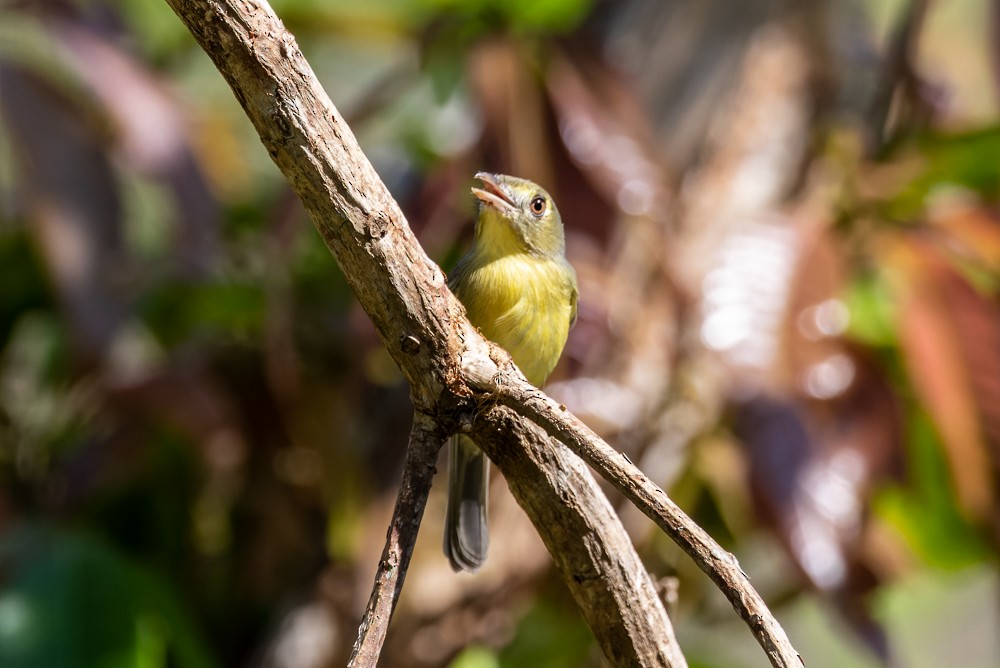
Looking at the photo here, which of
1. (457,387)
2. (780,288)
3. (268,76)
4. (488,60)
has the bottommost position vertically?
(457,387)

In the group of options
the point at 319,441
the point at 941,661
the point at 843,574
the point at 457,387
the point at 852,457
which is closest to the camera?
the point at 457,387

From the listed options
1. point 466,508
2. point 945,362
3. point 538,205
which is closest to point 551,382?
point 538,205

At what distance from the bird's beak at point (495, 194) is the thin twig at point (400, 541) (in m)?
1.04

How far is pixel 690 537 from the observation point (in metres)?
1.28

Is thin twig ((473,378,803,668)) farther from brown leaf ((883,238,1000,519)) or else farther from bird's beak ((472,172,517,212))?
brown leaf ((883,238,1000,519))

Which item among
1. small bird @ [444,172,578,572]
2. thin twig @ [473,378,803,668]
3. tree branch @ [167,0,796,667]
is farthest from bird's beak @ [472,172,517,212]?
thin twig @ [473,378,803,668]

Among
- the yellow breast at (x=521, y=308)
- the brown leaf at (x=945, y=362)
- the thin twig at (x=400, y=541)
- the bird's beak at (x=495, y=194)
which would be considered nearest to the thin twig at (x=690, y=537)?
the thin twig at (x=400, y=541)

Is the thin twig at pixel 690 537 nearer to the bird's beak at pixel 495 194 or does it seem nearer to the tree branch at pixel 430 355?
the tree branch at pixel 430 355

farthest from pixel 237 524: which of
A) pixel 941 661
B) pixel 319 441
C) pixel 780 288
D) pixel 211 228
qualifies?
pixel 941 661

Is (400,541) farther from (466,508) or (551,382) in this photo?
(551,382)

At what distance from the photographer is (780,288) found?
2.72 metres

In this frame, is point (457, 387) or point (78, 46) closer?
point (457, 387)

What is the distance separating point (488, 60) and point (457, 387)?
1.58 metres

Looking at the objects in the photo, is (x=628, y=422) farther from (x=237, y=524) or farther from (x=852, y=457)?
(x=237, y=524)
